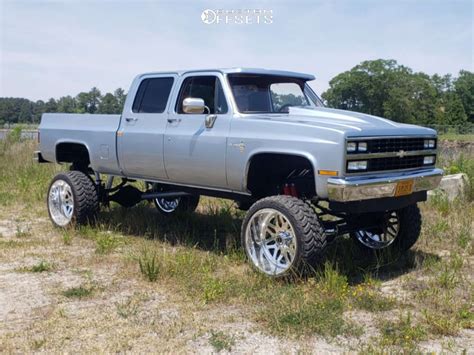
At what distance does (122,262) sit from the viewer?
19.7 feet

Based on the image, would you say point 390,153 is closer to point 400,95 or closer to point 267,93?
point 267,93

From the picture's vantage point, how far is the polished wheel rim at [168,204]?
8734mm

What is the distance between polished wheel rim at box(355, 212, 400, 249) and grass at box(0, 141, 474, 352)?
0.21m

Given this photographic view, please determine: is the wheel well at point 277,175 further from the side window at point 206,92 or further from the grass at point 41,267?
the grass at point 41,267

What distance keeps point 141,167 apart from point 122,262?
1292 mm

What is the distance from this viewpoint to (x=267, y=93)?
6.36m

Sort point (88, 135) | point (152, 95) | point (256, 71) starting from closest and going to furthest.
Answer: point (256, 71) → point (152, 95) → point (88, 135)

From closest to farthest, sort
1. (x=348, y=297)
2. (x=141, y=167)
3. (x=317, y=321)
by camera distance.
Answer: (x=317, y=321)
(x=348, y=297)
(x=141, y=167)

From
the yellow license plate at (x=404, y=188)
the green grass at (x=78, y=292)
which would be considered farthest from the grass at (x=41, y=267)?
the yellow license plate at (x=404, y=188)

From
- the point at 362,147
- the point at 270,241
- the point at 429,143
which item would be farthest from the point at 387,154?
the point at 270,241

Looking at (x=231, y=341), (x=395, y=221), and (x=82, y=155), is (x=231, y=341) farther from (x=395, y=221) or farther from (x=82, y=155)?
(x=82, y=155)

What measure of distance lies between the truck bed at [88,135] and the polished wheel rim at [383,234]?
3.16m

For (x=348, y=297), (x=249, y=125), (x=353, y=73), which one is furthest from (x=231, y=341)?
(x=353, y=73)

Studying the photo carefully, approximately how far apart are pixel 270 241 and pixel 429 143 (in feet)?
6.36
